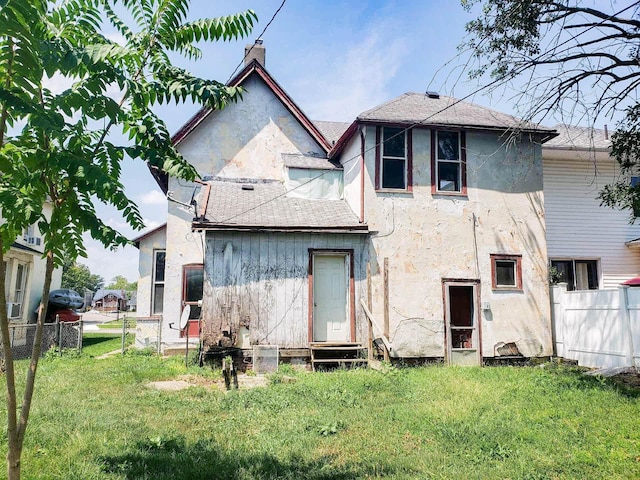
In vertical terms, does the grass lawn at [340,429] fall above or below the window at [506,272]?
below

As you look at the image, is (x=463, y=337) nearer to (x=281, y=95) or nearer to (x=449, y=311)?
(x=449, y=311)

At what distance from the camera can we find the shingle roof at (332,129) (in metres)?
16.6

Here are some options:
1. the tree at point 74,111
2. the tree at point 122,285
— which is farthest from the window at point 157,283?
the tree at point 122,285

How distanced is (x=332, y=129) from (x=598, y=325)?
11.5m

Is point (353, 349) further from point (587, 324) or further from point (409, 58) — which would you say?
point (409, 58)

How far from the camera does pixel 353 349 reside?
11.0 m

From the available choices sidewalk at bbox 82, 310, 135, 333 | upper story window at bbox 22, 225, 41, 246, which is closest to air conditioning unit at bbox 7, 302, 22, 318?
upper story window at bbox 22, 225, 41, 246

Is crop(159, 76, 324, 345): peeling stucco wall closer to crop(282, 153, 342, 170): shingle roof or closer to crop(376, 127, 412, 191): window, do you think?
crop(282, 153, 342, 170): shingle roof

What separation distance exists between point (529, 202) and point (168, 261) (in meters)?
10.9

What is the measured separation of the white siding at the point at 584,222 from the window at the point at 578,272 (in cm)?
26

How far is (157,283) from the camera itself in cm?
1467

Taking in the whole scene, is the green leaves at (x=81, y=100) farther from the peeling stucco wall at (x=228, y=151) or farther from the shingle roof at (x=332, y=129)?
the shingle roof at (x=332, y=129)

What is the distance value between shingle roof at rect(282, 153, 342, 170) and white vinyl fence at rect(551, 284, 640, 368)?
25.2 ft

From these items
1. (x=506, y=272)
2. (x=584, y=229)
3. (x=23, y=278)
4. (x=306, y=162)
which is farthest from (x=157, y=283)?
(x=584, y=229)
